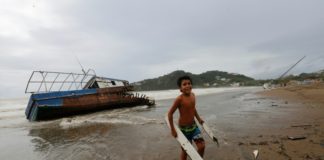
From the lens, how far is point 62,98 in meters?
17.7

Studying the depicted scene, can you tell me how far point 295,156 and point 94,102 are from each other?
1675 cm

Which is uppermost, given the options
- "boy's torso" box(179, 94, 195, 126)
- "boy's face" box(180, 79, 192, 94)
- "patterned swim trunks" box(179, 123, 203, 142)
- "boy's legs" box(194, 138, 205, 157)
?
"boy's face" box(180, 79, 192, 94)

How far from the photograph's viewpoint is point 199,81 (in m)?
147

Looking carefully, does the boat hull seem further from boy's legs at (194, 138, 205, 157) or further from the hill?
the hill

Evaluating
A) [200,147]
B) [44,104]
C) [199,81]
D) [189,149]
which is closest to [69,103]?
[44,104]

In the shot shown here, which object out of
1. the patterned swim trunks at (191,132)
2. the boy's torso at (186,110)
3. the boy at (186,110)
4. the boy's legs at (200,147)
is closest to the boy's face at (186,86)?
the boy at (186,110)

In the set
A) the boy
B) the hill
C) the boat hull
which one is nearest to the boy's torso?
the boy

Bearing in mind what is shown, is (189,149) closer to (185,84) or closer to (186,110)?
(186,110)

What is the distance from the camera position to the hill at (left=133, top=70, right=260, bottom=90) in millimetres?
127375

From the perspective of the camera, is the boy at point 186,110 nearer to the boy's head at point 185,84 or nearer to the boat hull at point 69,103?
the boy's head at point 185,84

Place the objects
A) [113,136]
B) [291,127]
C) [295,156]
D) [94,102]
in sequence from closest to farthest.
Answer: [295,156], [291,127], [113,136], [94,102]

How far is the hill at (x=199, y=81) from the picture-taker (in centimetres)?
12738

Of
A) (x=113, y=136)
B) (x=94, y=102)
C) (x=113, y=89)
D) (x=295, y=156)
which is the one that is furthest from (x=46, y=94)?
(x=295, y=156)

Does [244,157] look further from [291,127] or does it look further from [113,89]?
[113,89]
